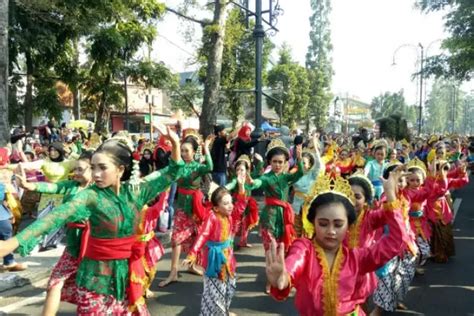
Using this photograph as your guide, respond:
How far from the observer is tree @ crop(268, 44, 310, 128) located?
116ft

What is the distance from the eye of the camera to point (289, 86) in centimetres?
3616

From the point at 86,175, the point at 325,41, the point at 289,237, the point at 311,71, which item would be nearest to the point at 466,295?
the point at 289,237

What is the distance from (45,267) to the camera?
20.4 ft

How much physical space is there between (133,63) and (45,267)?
13049mm

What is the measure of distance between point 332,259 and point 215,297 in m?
1.99

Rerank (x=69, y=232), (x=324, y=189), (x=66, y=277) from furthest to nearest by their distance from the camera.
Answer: (x=69, y=232) < (x=66, y=277) < (x=324, y=189)

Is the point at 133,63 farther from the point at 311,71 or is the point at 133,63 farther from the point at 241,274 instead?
the point at 311,71

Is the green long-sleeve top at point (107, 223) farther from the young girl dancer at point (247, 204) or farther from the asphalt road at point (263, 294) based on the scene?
the young girl dancer at point (247, 204)

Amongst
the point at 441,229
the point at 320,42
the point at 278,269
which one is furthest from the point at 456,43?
the point at 320,42

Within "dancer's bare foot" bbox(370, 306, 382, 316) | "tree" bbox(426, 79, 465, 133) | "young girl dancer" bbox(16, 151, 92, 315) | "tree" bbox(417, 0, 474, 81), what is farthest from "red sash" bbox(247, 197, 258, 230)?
"tree" bbox(426, 79, 465, 133)

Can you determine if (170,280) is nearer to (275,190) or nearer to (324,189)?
(275,190)

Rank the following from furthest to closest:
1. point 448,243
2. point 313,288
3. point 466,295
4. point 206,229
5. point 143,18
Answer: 1. point 143,18
2. point 448,243
3. point 466,295
4. point 206,229
5. point 313,288

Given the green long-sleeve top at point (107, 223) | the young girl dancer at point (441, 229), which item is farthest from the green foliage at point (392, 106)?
the green long-sleeve top at point (107, 223)

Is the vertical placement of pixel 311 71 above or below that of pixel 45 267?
above
